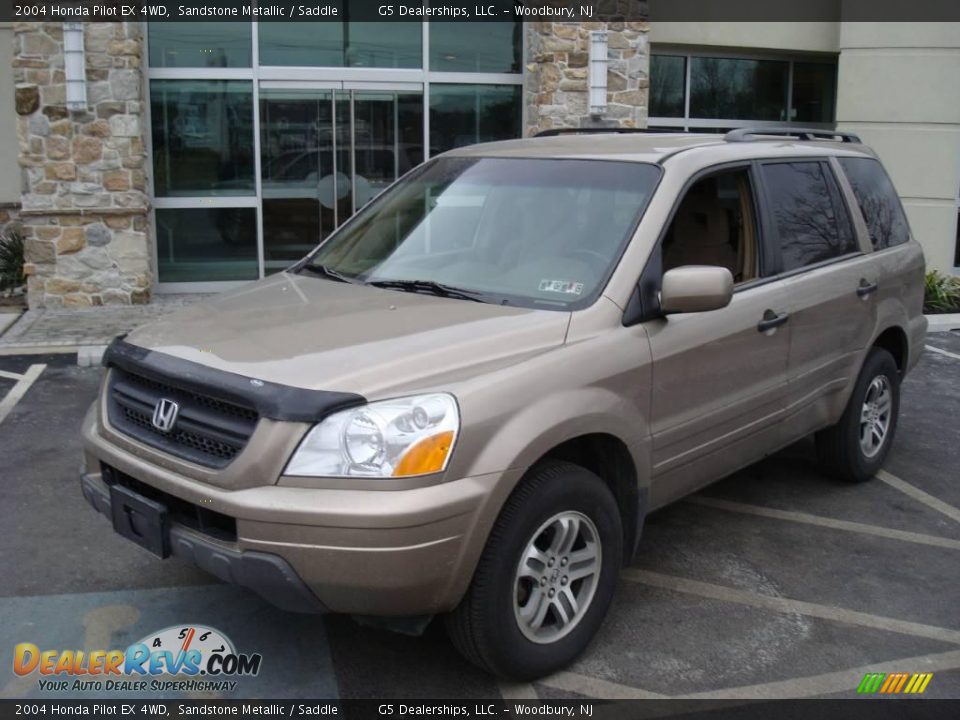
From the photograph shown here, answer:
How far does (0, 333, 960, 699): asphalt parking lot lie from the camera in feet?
12.3

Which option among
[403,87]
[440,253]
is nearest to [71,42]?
[403,87]

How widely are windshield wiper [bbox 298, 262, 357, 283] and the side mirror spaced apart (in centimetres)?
139

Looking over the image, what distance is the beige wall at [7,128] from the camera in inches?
486

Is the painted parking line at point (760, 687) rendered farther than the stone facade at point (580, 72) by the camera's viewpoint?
No

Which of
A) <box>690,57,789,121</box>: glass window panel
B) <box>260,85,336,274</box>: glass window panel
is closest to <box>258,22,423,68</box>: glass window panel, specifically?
<box>260,85,336,274</box>: glass window panel

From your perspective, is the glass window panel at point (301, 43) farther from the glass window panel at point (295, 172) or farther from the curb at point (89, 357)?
the curb at point (89, 357)

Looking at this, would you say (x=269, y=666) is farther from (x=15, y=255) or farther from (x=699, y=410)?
(x=15, y=255)

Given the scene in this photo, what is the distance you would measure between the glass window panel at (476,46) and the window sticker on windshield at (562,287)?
9318mm

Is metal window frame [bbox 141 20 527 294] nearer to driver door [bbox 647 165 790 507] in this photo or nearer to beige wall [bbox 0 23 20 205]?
beige wall [bbox 0 23 20 205]

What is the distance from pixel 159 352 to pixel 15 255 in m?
9.63

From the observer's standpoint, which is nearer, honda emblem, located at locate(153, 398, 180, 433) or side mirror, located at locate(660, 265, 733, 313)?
honda emblem, located at locate(153, 398, 180, 433)

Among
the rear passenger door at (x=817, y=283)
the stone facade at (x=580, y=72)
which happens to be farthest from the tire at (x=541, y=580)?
the stone facade at (x=580, y=72)

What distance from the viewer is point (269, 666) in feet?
12.5

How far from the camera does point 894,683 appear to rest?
12.4 feet
